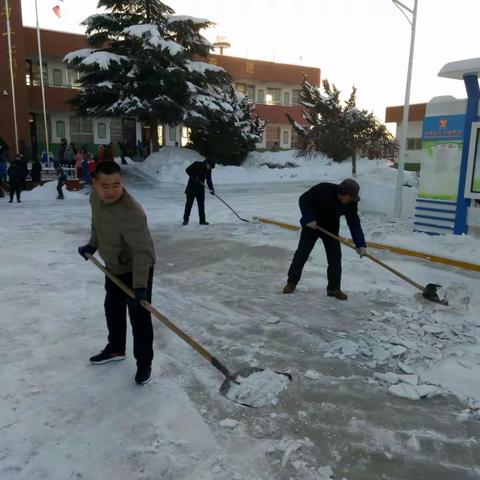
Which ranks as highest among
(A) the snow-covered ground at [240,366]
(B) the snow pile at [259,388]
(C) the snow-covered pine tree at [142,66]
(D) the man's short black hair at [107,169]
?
(C) the snow-covered pine tree at [142,66]

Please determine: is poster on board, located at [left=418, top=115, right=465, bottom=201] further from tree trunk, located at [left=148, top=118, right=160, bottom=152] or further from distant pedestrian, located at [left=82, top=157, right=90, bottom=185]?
tree trunk, located at [left=148, top=118, right=160, bottom=152]

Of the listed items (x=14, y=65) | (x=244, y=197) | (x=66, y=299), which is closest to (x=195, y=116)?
(x=244, y=197)

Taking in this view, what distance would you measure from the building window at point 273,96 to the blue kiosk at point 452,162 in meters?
33.1

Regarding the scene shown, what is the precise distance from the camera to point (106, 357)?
3.77 meters

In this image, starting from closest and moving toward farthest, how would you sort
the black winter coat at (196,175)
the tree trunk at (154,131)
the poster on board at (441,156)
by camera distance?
the poster on board at (441,156), the black winter coat at (196,175), the tree trunk at (154,131)

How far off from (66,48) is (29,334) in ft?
95.8

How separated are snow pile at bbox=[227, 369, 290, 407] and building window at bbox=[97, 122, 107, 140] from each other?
31488mm

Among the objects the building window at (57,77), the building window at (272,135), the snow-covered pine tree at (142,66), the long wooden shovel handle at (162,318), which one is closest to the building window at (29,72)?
the building window at (57,77)

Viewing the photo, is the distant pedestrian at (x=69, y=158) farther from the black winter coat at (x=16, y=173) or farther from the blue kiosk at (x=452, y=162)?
the blue kiosk at (x=452, y=162)

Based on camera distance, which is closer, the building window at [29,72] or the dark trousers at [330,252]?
the dark trousers at [330,252]

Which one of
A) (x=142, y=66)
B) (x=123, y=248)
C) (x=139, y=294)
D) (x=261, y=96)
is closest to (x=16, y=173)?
(x=142, y=66)

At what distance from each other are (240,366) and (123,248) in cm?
135

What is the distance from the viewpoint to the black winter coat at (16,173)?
14.6 meters

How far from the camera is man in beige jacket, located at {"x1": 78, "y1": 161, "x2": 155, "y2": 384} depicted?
3.10 m
